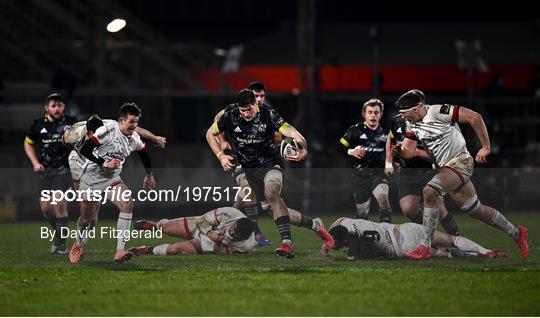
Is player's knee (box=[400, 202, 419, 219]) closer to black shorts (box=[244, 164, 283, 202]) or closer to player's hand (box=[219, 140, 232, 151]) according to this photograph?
black shorts (box=[244, 164, 283, 202])

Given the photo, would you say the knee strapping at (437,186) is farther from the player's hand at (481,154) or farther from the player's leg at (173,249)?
the player's leg at (173,249)

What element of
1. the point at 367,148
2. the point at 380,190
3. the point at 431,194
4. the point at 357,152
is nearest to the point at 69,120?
the point at 357,152

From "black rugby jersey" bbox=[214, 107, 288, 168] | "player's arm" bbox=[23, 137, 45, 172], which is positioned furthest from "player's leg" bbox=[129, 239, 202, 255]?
"player's arm" bbox=[23, 137, 45, 172]

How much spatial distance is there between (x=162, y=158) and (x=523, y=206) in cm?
997

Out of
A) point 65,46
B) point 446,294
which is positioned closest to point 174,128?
point 65,46

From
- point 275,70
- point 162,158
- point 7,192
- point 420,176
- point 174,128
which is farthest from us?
point 275,70

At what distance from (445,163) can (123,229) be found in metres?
4.03

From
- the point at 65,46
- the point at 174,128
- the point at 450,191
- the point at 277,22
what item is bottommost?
the point at 450,191

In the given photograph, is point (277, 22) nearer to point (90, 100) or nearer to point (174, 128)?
point (174, 128)

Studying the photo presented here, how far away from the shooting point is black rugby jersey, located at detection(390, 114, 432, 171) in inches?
707

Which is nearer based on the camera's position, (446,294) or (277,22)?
(446,294)

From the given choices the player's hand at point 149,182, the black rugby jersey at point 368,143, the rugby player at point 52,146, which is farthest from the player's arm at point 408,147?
Result: the rugby player at point 52,146

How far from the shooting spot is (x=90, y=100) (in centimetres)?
3031

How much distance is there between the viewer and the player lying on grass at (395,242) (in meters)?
17.2
